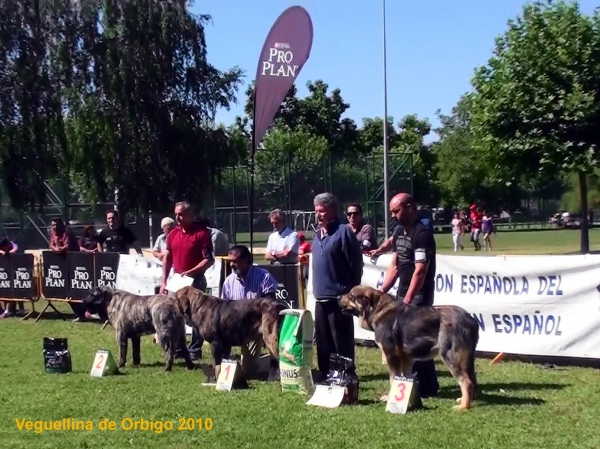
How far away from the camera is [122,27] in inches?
1325

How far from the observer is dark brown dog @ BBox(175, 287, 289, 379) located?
944 centimetres

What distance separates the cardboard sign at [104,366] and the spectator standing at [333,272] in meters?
2.72

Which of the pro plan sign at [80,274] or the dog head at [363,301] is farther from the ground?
the dog head at [363,301]

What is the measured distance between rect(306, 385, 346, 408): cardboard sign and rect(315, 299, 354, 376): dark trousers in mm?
550

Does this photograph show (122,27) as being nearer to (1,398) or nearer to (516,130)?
(516,130)

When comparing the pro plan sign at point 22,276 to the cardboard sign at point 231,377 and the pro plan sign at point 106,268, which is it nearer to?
the pro plan sign at point 106,268

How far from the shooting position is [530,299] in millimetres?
10859

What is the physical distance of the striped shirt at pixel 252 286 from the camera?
10000 millimetres

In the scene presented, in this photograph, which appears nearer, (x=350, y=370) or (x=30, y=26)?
(x=350, y=370)

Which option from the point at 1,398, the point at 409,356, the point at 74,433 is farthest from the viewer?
the point at 1,398

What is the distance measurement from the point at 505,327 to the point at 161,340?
4049 mm

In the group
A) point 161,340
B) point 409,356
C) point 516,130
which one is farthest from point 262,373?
point 516,130

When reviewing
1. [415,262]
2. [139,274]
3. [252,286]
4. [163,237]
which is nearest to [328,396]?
[415,262]

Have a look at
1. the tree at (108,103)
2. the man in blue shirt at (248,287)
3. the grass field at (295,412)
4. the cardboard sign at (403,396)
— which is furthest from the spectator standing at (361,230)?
the tree at (108,103)
